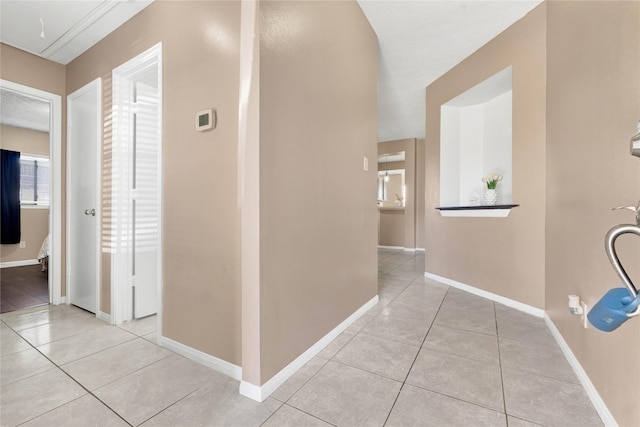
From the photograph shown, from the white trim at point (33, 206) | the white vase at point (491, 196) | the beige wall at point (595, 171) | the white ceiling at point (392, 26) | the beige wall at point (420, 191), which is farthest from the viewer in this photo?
the beige wall at point (420, 191)

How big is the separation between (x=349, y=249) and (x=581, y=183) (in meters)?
1.49

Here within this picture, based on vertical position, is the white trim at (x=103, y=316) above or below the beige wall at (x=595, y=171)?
below

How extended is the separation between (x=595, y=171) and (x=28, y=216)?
7659 mm

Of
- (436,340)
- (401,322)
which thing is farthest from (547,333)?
(401,322)

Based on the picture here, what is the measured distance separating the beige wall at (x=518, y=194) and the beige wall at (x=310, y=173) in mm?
1380

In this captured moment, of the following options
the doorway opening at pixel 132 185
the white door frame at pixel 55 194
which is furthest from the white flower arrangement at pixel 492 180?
the white door frame at pixel 55 194

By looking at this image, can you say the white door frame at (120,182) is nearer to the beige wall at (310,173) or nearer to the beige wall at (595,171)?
the beige wall at (310,173)

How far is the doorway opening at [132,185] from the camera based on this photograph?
2254 mm

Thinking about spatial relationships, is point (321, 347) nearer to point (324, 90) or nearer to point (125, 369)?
point (125, 369)

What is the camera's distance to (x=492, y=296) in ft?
9.47

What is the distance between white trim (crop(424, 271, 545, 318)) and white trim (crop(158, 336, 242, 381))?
2.52 meters

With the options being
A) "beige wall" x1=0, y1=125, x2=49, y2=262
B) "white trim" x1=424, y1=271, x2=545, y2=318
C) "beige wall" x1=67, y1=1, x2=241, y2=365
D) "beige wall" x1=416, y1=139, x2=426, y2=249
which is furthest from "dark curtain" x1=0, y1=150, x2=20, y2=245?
"beige wall" x1=416, y1=139, x2=426, y2=249

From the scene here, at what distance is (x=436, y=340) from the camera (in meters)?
1.98

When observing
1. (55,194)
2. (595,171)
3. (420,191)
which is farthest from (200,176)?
(420,191)
